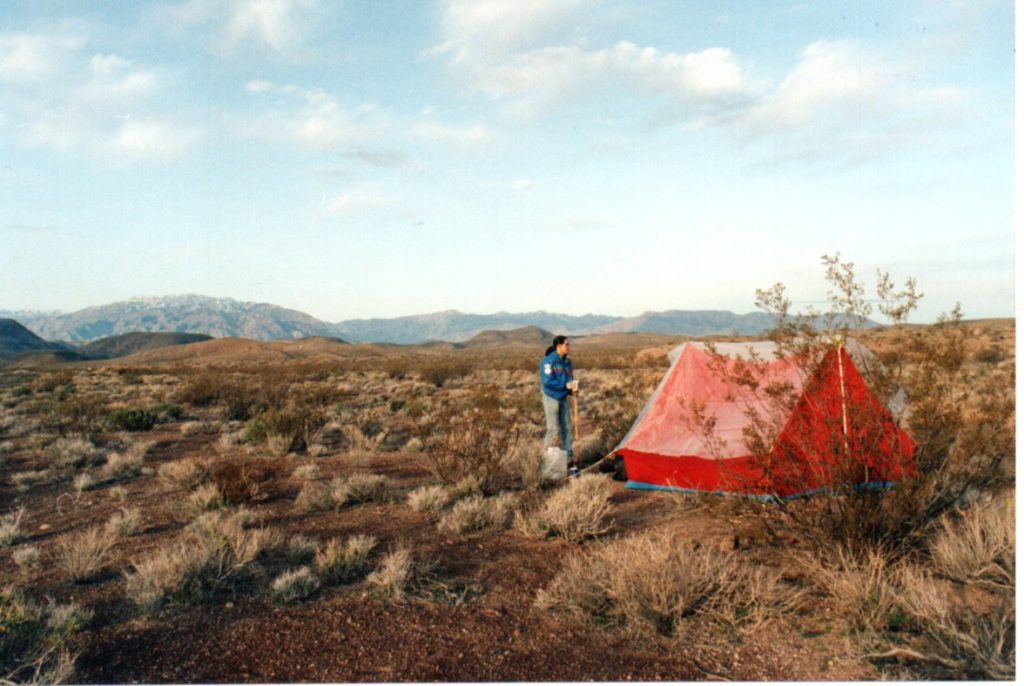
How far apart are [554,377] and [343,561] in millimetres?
4331

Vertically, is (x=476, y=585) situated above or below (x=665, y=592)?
below

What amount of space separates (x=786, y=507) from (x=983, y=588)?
140 centimetres

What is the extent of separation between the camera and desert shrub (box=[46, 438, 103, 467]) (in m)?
11.0

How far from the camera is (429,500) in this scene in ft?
25.3

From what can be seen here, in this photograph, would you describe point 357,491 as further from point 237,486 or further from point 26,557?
point 26,557

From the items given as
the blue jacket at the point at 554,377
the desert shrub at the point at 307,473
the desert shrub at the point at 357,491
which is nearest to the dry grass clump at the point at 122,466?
the desert shrub at the point at 307,473

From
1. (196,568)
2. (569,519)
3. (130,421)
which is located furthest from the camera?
(130,421)

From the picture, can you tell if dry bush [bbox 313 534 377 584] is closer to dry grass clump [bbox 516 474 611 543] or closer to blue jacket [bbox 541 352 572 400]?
dry grass clump [bbox 516 474 611 543]

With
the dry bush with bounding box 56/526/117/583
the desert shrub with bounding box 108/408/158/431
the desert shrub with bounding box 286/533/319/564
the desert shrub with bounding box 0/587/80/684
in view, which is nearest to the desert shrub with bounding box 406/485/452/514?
the desert shrub with bounding box 286/533/319/564

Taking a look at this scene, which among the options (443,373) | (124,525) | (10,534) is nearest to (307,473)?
(124,525)

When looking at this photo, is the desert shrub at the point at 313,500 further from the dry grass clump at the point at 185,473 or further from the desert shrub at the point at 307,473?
the dry grass clump at the point at 185,473

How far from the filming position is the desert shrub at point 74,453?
11.0m

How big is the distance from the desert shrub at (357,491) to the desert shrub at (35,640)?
335cm

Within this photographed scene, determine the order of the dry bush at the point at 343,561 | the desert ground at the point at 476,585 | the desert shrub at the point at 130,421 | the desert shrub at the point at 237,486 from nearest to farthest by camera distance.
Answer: the desert ground at the point at 476,585
the dry bush at the point at 343,561
the desert shrub at the point at 237,486
the desert shrub at the point at 130,421
